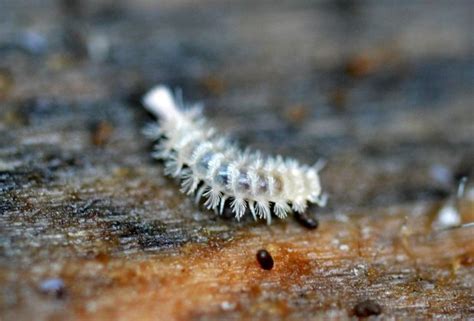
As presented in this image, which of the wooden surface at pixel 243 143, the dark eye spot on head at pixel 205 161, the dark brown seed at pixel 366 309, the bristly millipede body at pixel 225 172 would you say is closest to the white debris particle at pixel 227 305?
the wooden surface at pixel 243 143

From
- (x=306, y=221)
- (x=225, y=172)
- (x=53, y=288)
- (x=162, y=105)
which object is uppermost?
(x=162, y=105)

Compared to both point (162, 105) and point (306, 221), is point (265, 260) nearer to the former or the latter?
point (306, 221)

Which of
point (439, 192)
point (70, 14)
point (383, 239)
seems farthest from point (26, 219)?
point (439, 192)

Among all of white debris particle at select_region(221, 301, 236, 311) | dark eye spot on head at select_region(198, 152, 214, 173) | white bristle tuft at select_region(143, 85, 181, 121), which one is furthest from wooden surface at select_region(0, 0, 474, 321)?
dark eye spot on head at select_region(198, 152, 214, 173)

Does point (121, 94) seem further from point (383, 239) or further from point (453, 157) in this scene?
point (453, 157)

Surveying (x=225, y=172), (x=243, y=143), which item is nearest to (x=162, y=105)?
→ (x=243, y=143)
